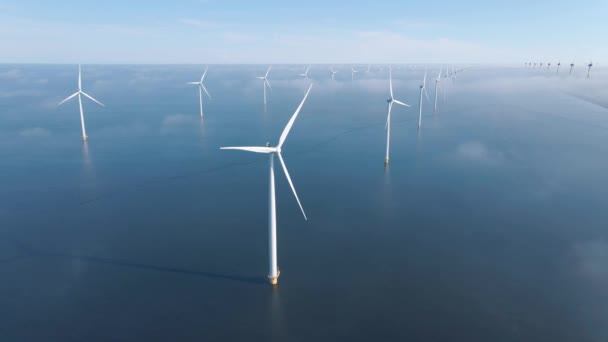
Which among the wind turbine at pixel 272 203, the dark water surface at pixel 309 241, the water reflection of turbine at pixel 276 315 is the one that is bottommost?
the water reflection of turbine at pixel 276 315

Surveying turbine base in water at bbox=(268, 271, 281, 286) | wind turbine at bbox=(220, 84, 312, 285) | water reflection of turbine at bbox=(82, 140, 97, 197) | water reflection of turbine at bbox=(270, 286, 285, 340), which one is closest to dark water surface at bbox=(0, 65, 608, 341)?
water reflection of turbine at bbox=(270, 286, 285, 340)

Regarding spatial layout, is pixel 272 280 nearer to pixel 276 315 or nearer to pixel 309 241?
pixel 276 315

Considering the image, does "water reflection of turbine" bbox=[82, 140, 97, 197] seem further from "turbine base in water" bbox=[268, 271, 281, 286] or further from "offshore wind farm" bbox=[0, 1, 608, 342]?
"turbine base in water" bbox=[268, 271, 281, 286]

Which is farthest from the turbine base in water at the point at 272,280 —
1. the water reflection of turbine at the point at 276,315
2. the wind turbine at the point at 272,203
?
the water reflection of turbine at the point at 276,315

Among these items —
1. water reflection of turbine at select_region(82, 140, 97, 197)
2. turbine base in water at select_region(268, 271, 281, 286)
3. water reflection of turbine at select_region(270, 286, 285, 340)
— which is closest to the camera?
water reflection of turbine at select_region(270, 286, 285, 340)

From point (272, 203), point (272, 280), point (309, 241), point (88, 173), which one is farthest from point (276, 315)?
point (88, 173)

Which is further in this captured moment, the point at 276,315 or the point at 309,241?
the point at 309,241

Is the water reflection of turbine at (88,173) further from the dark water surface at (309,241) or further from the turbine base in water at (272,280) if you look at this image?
the turbine base in water at (272,280)

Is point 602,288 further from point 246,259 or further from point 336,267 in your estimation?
point 246,259
